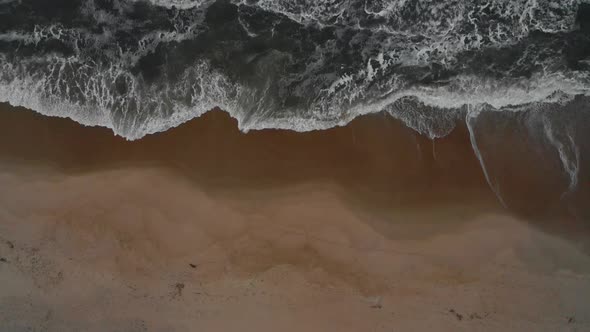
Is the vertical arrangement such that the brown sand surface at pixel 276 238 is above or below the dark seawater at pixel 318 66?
below

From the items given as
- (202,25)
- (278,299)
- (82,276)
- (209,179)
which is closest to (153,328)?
(82,276)

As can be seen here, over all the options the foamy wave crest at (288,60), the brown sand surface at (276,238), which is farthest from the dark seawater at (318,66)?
the brown sand surface at (276,238)

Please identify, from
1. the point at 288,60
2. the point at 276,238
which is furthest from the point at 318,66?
the point at 276,238

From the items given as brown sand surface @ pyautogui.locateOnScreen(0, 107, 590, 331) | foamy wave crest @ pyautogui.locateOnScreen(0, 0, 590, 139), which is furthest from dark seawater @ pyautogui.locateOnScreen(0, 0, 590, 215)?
brown sand surface @ pyautogui.locateOnScreen(0, 107, 590, 331)

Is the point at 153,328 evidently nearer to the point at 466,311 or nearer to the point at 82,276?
the point at 82,276

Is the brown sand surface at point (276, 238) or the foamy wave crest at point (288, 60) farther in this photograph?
the brown sand surface at point (276, 238)

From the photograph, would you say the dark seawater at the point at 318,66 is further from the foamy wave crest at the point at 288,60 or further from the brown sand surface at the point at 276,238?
the brown sand surface at the point at 276,238

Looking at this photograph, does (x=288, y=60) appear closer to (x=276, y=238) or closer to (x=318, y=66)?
(x=318, y=66)
